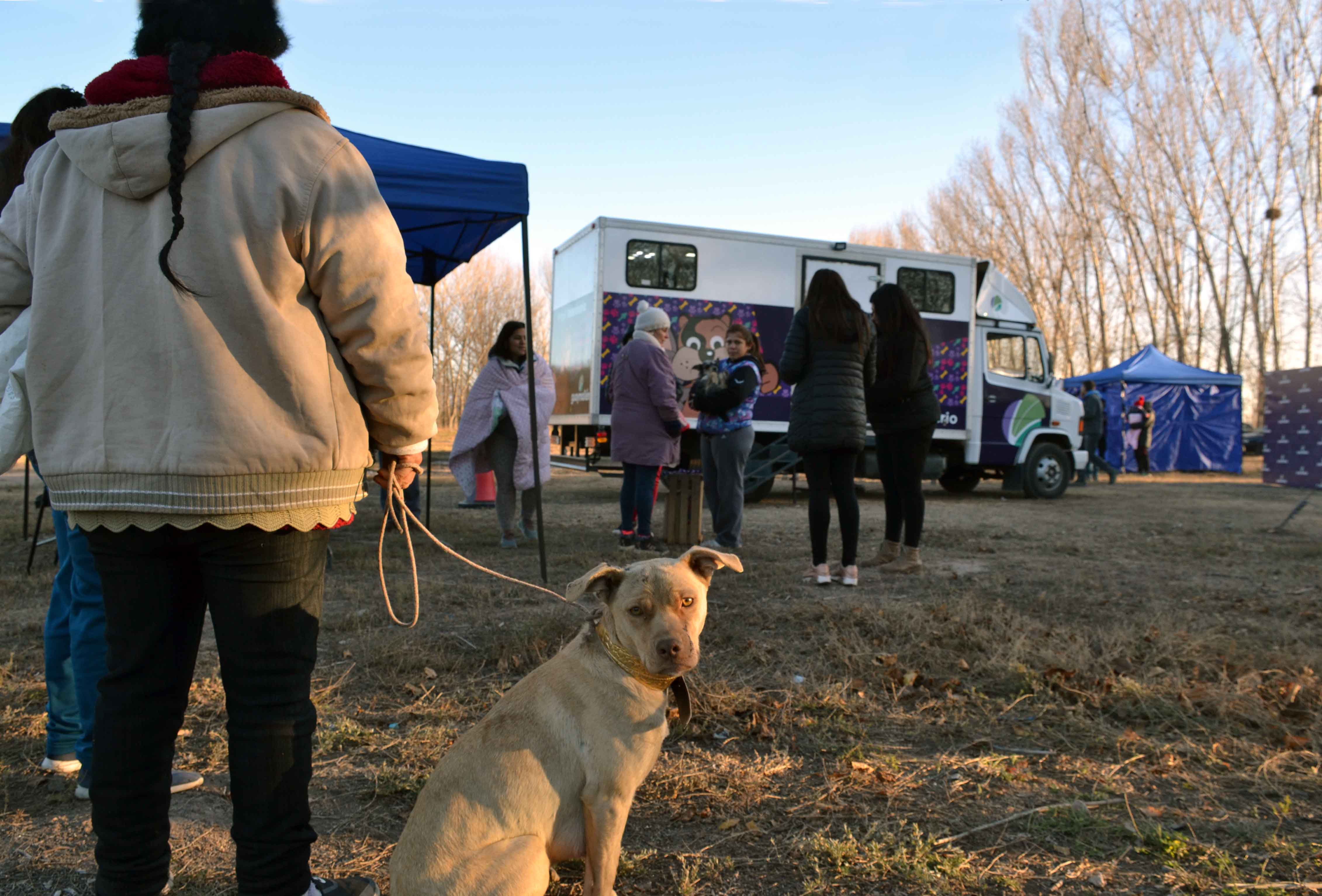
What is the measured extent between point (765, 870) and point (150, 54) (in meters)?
2.28

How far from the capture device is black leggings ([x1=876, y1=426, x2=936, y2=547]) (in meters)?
5.31

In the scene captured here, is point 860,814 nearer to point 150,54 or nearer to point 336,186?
point 336,186

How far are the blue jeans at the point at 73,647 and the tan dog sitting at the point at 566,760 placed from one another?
0.97m

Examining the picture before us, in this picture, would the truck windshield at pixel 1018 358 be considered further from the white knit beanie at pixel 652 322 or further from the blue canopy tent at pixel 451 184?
the blue canopy tent at pixel 451 184

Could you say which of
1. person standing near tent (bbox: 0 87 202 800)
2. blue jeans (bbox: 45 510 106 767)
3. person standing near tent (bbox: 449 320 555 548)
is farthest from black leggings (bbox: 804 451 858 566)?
blue jeans (bbox: 45 510 106 767)

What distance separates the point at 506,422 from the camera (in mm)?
6555

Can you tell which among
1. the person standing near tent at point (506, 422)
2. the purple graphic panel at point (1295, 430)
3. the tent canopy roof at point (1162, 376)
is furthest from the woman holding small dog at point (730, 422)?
the tent canopy roof at point (1162, 376)

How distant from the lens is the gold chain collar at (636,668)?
192cm

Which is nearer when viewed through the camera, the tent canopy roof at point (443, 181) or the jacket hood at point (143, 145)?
the jacket hood at point (143, 145)

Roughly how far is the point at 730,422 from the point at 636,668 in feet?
14.5

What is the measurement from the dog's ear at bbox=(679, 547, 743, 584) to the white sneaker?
200cm

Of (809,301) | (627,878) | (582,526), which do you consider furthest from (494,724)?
(582,526)

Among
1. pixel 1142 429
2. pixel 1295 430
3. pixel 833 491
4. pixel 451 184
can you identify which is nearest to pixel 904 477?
pixel 833 491

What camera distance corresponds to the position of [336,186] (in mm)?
1516
